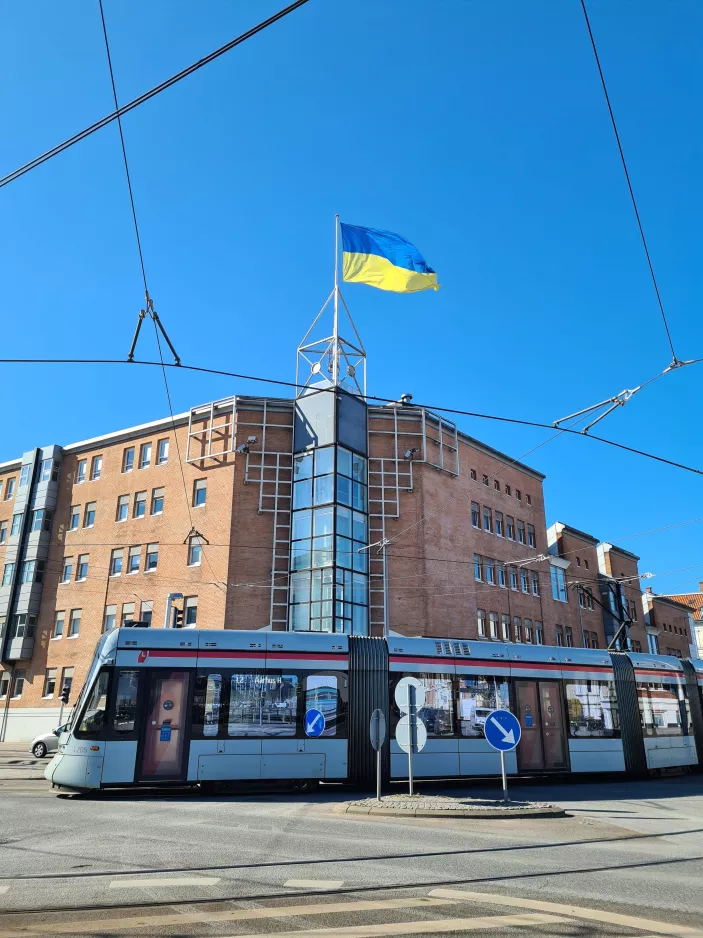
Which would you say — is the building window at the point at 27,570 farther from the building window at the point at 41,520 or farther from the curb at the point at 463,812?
the curb at the point at 463,812

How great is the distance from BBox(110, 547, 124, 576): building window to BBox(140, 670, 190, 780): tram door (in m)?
25.5

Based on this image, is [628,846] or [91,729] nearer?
[628,846]

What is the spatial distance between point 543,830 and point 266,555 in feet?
79.5

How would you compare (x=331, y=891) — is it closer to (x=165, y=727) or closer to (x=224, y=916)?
(x=224, y=916)

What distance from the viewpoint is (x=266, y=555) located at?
34.2m

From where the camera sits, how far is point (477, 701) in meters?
17.5

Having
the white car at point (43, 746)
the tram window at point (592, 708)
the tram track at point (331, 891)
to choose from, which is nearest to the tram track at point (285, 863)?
the tram track at point (331, 891)

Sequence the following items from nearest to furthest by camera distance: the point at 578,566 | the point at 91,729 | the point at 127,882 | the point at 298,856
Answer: the point at 127,882 → the point at 298,856 → the point at 91,729 → the point at 578,566

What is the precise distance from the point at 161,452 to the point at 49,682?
1381 cm

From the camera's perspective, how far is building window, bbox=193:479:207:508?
36.9 m

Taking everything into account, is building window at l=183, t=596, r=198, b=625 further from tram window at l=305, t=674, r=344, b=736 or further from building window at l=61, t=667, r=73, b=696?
tram window at l=305, t=674, r=344, b=736

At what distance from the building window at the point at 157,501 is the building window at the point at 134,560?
86.7 inches

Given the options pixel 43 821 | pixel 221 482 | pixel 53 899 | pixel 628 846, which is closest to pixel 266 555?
pixel 221 482

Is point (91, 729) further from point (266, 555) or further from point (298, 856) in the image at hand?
point (266, 555)
